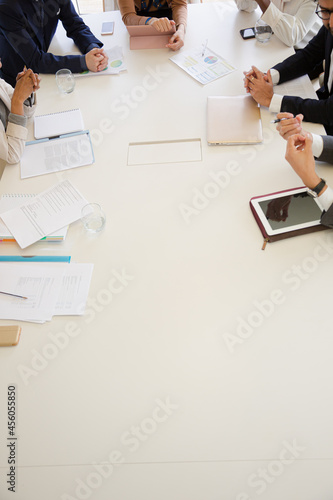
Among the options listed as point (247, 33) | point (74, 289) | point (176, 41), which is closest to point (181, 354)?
point (74, 289)

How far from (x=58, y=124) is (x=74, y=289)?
0.91 metres

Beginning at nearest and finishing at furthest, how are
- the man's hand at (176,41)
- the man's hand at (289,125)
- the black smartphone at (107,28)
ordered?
the man's hand at (289,125) < the man's hand at (176,41) < the black smartphone at (107,28)

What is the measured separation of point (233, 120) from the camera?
1.69 meters

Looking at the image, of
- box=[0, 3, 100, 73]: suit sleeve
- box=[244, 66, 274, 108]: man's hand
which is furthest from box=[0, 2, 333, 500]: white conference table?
box=[0, 3, 100, 73]: suit sleeve

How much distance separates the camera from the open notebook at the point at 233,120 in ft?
5.37

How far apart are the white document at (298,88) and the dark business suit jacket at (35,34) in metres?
1.05

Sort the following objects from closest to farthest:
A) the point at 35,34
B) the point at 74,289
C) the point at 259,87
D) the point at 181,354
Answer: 1. the point at 181,354
2. the point at 74,289
3. the point at 259,87
4. the point at 35,34

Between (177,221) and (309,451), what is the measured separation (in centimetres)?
85

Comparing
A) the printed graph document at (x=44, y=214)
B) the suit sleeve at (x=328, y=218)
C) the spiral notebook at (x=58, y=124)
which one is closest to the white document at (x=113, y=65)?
the spiral notebook at (x=58, y=124)

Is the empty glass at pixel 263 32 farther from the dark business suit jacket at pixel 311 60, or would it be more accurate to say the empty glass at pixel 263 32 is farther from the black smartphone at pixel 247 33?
the dark business suit jacket at pixel 311 60

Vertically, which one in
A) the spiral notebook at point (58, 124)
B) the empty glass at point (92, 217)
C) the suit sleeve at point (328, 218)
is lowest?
the empty glass at point (92, 217)

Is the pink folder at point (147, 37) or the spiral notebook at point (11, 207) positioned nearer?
the spiral notebook at point (11, 207)

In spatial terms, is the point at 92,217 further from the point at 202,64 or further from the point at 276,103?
the point at 202,64

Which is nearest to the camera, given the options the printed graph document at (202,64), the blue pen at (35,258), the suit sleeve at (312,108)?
the blue pen at (35,258)
